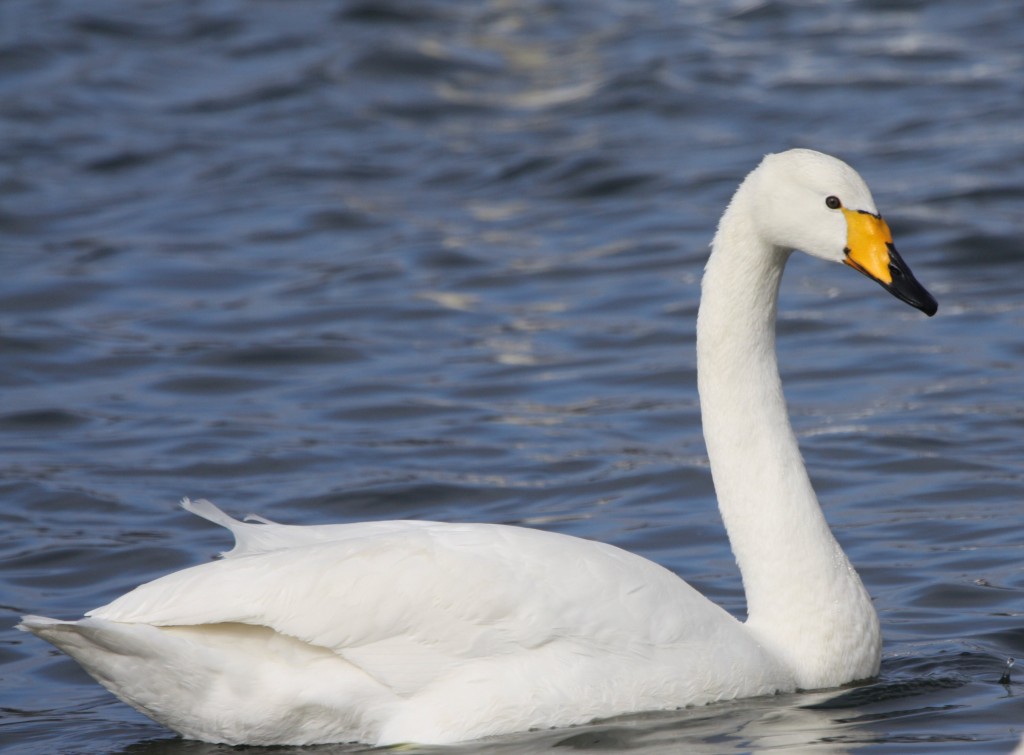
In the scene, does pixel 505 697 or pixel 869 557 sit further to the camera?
pixel 869 557

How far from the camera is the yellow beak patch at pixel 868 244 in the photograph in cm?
579

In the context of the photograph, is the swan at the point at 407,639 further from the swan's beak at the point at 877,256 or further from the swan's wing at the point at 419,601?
the swan's beak at the point at 877,256

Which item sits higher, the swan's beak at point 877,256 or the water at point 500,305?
the swan's beak at point 877,256

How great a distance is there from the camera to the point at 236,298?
1182 cm

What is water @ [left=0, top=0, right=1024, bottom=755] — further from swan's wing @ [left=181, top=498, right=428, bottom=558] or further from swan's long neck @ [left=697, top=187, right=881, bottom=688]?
swan's wing @ [left=181, top=498, right=428, bottom=558]

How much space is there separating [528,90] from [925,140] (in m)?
4.29

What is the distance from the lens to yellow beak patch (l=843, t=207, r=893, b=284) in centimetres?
579

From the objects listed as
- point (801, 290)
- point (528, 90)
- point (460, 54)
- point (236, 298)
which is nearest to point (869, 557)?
point (801, 290)

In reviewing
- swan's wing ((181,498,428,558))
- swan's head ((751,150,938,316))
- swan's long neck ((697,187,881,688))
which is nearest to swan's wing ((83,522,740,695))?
swan's wing ((181,498,428,558))

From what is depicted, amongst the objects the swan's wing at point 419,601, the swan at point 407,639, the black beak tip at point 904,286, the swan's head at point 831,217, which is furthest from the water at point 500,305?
the swan's head at point 831,217

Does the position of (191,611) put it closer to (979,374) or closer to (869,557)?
(869,557)

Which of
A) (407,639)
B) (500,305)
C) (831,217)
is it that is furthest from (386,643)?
(500,305)

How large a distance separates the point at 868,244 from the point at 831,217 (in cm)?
14

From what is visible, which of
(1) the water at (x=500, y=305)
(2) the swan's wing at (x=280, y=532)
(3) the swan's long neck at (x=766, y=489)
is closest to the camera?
(2) the swan's wing at (x=280, y=532)
